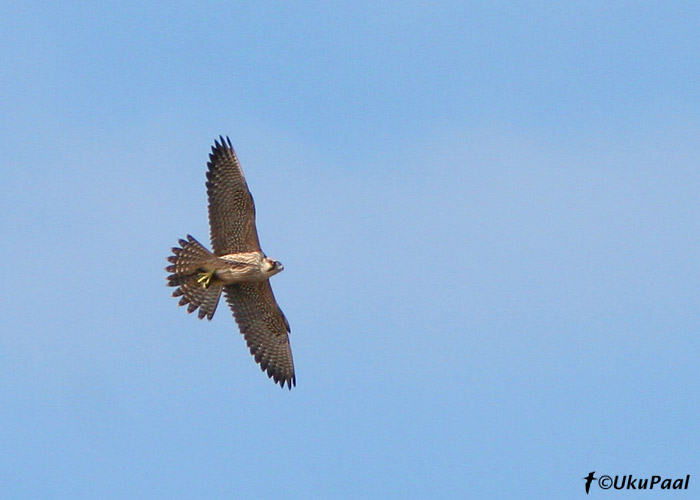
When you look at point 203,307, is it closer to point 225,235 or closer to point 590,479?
point 225,235

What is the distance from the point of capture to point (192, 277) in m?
20.0

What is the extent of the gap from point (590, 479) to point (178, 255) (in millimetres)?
7719

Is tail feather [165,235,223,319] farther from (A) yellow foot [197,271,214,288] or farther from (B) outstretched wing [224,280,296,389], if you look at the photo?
(B) outstretched wing [224,280,296,389]

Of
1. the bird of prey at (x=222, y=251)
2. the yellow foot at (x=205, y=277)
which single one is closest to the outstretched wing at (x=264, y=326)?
the bird of prey at (x=222, y=251)

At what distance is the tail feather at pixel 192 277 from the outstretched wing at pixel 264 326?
839 millimetres

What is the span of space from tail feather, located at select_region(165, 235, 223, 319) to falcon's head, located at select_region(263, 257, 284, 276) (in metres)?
0.90

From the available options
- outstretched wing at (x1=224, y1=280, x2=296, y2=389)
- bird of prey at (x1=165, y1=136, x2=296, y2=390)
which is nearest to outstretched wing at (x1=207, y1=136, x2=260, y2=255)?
bird of prey at (x1=165, y1=136, x2=296, y2=390)

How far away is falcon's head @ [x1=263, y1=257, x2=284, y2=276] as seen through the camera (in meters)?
20.0

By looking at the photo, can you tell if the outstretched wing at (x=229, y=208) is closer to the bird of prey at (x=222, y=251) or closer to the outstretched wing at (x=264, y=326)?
the bird of prey at (x=222, y=251)

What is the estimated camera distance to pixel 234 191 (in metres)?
19.9

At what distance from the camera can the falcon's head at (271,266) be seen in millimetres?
20000

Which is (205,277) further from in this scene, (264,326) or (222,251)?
(264,326)

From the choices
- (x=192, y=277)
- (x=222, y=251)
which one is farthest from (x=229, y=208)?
(x=192, y=277)

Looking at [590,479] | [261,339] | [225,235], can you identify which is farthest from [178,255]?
[590,479]
